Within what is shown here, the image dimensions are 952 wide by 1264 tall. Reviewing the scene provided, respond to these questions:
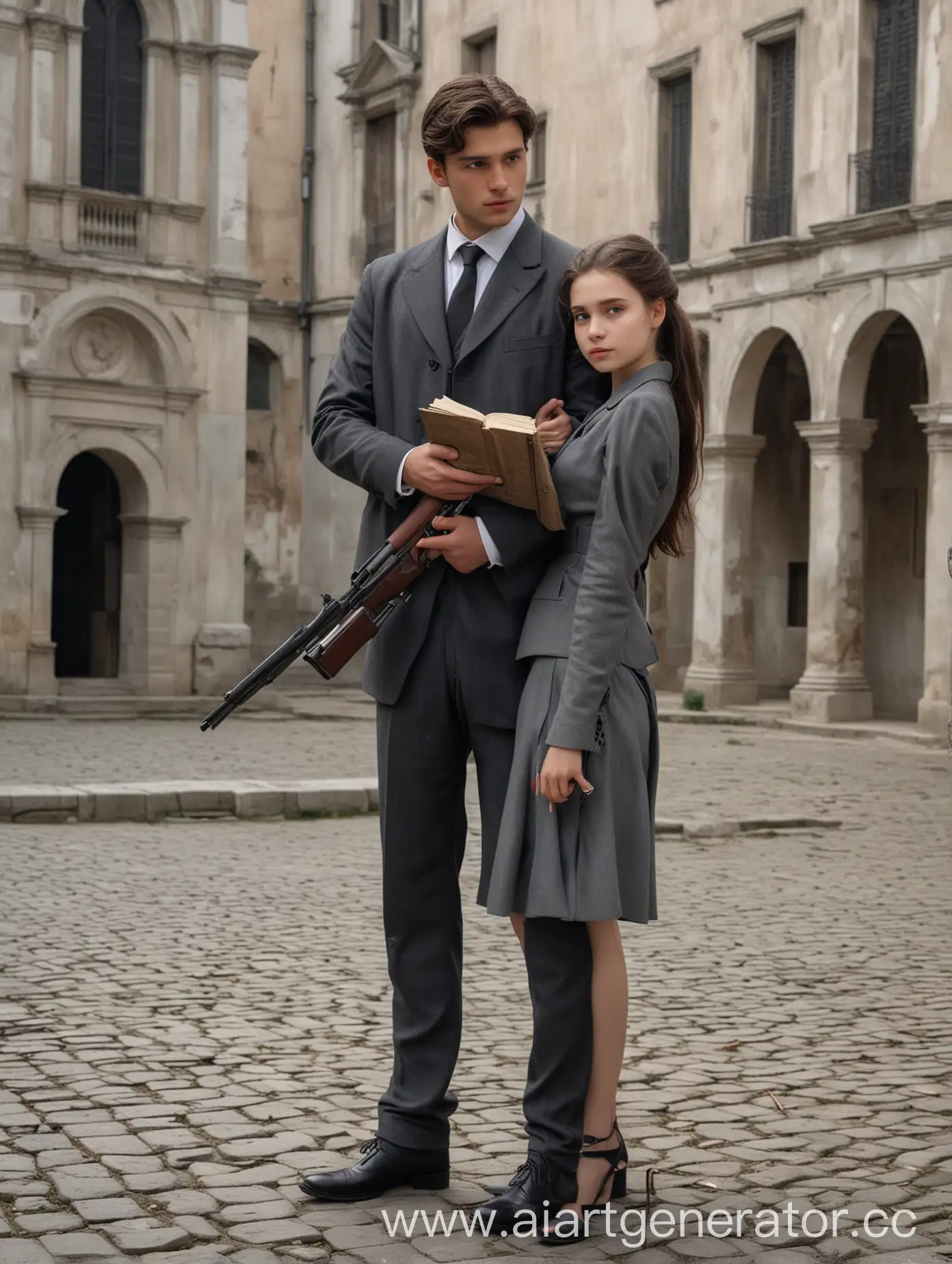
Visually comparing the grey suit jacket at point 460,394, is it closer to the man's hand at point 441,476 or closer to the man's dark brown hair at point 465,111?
the man's hand at point 441,476

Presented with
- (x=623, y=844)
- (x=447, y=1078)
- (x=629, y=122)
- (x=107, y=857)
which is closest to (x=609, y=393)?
(x=623, y=844)

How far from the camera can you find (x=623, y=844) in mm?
4043

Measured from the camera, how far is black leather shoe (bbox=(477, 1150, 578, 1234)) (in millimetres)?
3939

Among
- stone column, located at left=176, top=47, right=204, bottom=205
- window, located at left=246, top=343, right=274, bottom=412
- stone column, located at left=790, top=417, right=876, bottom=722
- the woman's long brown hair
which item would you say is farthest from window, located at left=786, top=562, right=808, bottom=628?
the woman's long brown hair

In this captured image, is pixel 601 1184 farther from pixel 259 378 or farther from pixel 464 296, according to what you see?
pixel 259 378

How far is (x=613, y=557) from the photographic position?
3.98m

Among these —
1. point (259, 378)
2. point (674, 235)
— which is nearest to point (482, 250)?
point (674, 235)

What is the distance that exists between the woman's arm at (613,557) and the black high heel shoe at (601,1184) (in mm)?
862

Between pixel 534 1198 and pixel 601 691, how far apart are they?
3.51 ft

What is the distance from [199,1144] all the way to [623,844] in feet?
4.66

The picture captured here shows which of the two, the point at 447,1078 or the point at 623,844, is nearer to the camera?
the point at 623,844

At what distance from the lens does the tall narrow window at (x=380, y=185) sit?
101 ft

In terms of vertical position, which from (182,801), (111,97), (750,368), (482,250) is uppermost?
(111,97)

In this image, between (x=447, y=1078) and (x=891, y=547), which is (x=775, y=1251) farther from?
(x=891, y=547)
